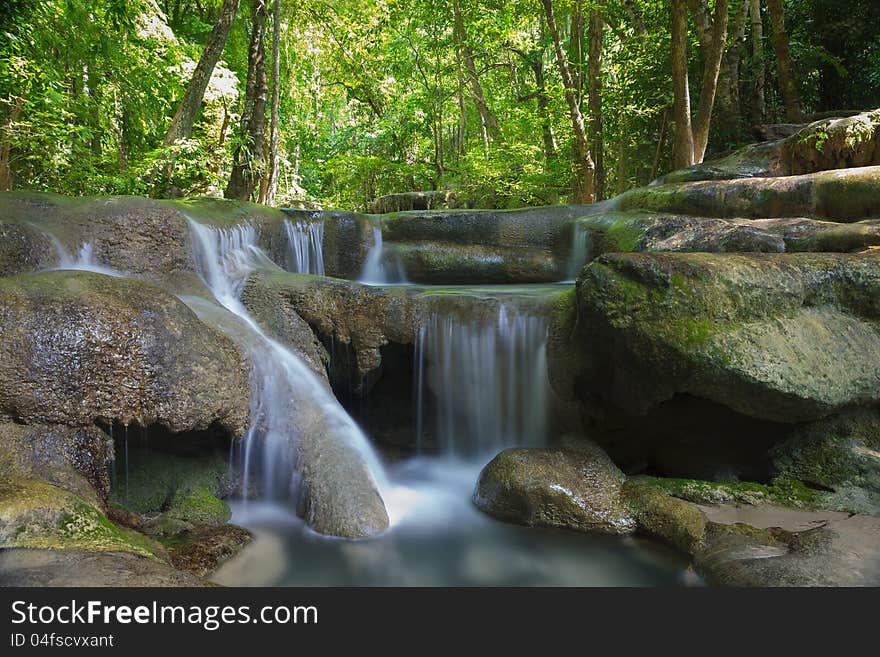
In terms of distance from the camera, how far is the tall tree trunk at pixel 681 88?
28.7 ft

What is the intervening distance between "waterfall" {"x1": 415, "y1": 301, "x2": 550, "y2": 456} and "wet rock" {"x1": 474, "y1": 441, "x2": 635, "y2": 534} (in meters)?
0.86

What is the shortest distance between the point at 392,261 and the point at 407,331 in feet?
10.4

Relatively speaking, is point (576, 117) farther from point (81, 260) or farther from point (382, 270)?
point (81, 260)

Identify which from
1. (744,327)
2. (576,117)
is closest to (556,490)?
(744,327)

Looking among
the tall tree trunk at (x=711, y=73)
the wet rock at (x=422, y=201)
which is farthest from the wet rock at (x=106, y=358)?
the wet rock at (x=422, y=201)

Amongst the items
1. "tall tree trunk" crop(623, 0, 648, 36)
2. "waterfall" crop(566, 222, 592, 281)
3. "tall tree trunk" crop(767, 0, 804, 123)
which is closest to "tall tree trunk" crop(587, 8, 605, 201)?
"tall tree trunk" crop(623, 0, 648, 36)

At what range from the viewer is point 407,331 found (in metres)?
5.88

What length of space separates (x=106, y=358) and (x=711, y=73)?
358 inches

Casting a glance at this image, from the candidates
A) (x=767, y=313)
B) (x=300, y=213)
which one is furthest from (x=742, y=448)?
(x=300, y=213)

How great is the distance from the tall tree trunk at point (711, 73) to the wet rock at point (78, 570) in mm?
9508

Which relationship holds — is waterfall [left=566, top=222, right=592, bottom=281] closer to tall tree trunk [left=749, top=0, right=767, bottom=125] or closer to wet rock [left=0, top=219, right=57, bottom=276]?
tall tree trunk [left=749, top=0, right=767, bottom=125]

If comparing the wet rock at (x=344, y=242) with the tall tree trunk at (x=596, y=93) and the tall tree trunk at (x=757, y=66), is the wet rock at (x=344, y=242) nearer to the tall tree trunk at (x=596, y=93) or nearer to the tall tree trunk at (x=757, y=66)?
the tall tree trunk at (x=596, y=93)

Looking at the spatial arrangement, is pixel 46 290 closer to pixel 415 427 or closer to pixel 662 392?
pixel 415 427

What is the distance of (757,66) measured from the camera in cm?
1100
